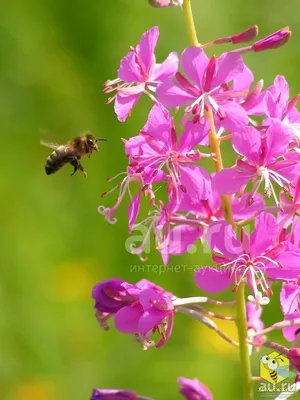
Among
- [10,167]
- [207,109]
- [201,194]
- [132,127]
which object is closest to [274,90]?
[207,109]

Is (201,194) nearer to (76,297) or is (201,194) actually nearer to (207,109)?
(207,109)

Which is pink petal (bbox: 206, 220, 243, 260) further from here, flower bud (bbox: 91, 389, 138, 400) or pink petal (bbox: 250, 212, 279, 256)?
flower bud (bbox: 91, 389, 138, 400)

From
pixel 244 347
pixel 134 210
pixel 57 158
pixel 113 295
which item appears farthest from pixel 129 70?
pixel 244 347

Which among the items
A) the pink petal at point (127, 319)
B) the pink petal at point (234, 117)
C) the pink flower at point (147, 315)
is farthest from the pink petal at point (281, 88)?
the pink petal at point (127, 319)

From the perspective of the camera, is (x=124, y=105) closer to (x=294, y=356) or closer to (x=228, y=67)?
(x=228, y=67)

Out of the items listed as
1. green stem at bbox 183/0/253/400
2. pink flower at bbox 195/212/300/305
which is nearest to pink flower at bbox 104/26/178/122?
green stem at bbox 183/0/253/400

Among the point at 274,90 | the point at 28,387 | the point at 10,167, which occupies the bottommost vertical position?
the point at 28,387

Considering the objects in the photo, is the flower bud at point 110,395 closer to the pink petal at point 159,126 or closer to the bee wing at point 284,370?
the bee wing at point 284,370
